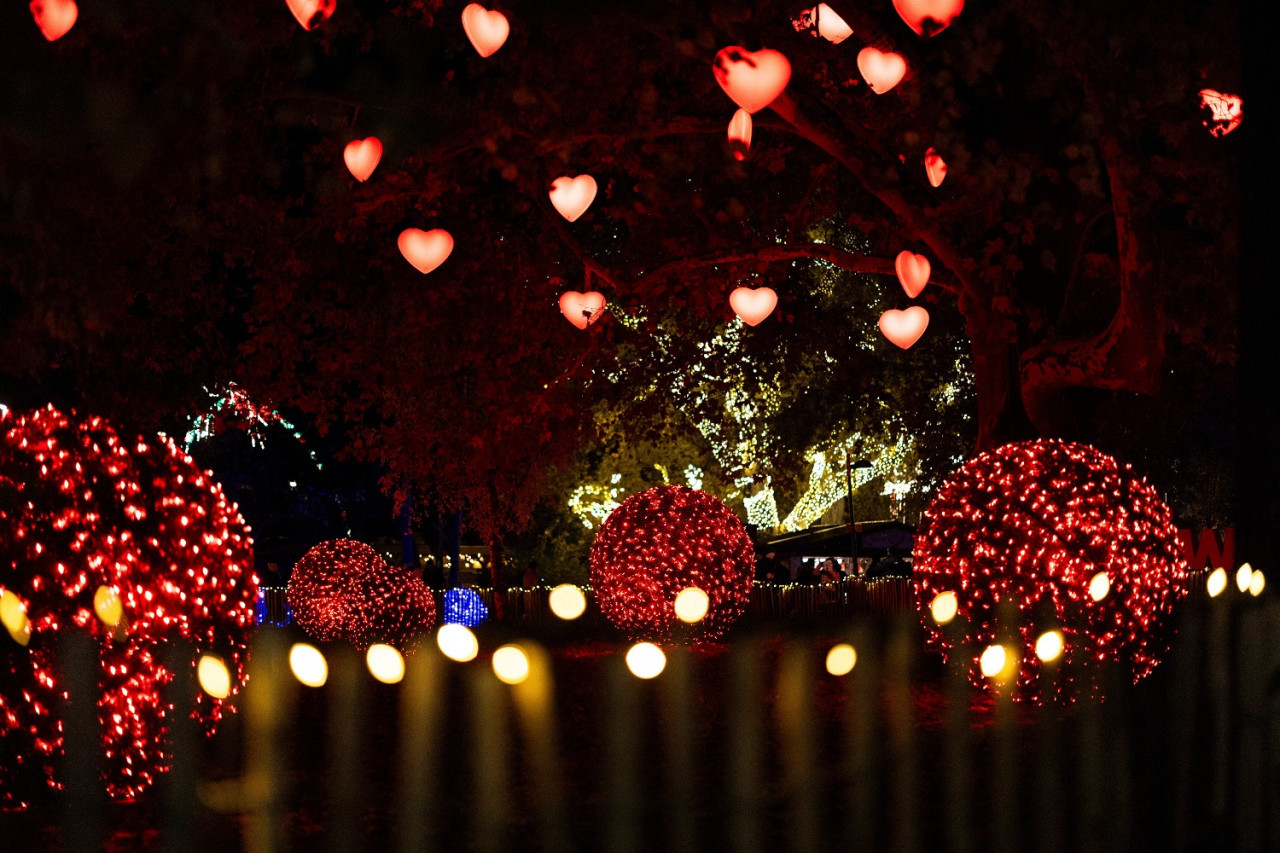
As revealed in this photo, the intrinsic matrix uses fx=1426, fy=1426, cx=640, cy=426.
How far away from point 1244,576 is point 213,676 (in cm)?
450

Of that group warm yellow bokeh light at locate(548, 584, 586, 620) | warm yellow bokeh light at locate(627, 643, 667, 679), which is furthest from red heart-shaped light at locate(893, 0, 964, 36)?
warm yellow bokeh light at locate(548, 584, 586, 620)

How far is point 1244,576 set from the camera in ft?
18.9

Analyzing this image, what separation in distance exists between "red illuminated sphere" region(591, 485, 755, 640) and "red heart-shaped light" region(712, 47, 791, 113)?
9.03 m

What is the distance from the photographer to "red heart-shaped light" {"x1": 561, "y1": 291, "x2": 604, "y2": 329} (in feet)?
48.5

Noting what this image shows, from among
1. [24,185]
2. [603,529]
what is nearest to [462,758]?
[24,185]

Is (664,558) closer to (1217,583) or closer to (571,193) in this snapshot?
(571,193)

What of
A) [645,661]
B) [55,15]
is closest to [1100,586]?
[645,661]

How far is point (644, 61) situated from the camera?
13266mm

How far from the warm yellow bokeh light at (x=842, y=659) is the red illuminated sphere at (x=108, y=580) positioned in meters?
2.93

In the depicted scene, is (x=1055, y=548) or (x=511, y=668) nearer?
(x=511, y=668)

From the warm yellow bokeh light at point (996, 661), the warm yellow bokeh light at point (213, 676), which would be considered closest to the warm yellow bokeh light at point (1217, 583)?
the warm yellow bokeh light at point (996, 661)

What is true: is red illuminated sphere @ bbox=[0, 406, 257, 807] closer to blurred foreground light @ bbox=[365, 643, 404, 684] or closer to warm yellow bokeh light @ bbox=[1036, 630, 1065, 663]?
blurred foreground light @ bbox=[365, 643, 404, 684]

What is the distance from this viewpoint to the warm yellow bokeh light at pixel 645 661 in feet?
18.6

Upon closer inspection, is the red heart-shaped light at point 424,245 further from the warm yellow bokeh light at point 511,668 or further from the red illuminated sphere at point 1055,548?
the warm yellow bokeh light at point 511,668
